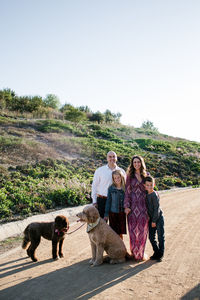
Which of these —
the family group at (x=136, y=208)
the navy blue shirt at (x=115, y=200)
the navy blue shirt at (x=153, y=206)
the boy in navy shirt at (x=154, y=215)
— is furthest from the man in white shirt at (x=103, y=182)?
the navy blue shirt at (x=153, y=206)

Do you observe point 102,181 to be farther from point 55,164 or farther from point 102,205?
point 55,164

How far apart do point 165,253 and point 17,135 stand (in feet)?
53.9

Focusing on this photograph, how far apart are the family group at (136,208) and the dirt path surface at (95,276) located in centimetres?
40

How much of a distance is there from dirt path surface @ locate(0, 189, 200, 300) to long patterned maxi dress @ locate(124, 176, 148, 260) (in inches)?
12.7

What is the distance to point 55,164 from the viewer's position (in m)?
15.9

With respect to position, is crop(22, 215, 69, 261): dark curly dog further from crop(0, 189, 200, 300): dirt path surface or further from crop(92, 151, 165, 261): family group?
crop(92, 151, 165, 261): family group

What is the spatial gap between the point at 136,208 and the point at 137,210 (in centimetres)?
5

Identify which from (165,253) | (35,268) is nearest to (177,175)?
(165,253)

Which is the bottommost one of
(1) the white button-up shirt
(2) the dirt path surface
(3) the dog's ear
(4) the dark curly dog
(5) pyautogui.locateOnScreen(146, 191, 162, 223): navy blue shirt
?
(2) the dirt path surface

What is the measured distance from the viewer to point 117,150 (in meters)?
25.4

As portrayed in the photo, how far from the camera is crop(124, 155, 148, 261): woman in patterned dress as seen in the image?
5.71 metres

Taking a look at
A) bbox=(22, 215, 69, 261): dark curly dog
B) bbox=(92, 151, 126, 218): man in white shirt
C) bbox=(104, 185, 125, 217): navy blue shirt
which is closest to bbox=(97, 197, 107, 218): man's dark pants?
A: bbox=(92, 151, 126, 218): man in white shirt

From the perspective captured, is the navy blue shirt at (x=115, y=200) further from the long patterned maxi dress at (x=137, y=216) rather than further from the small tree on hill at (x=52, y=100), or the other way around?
the small tree on hill at (x=52, y=100)

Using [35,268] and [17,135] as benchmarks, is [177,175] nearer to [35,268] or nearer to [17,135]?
[17,135]
